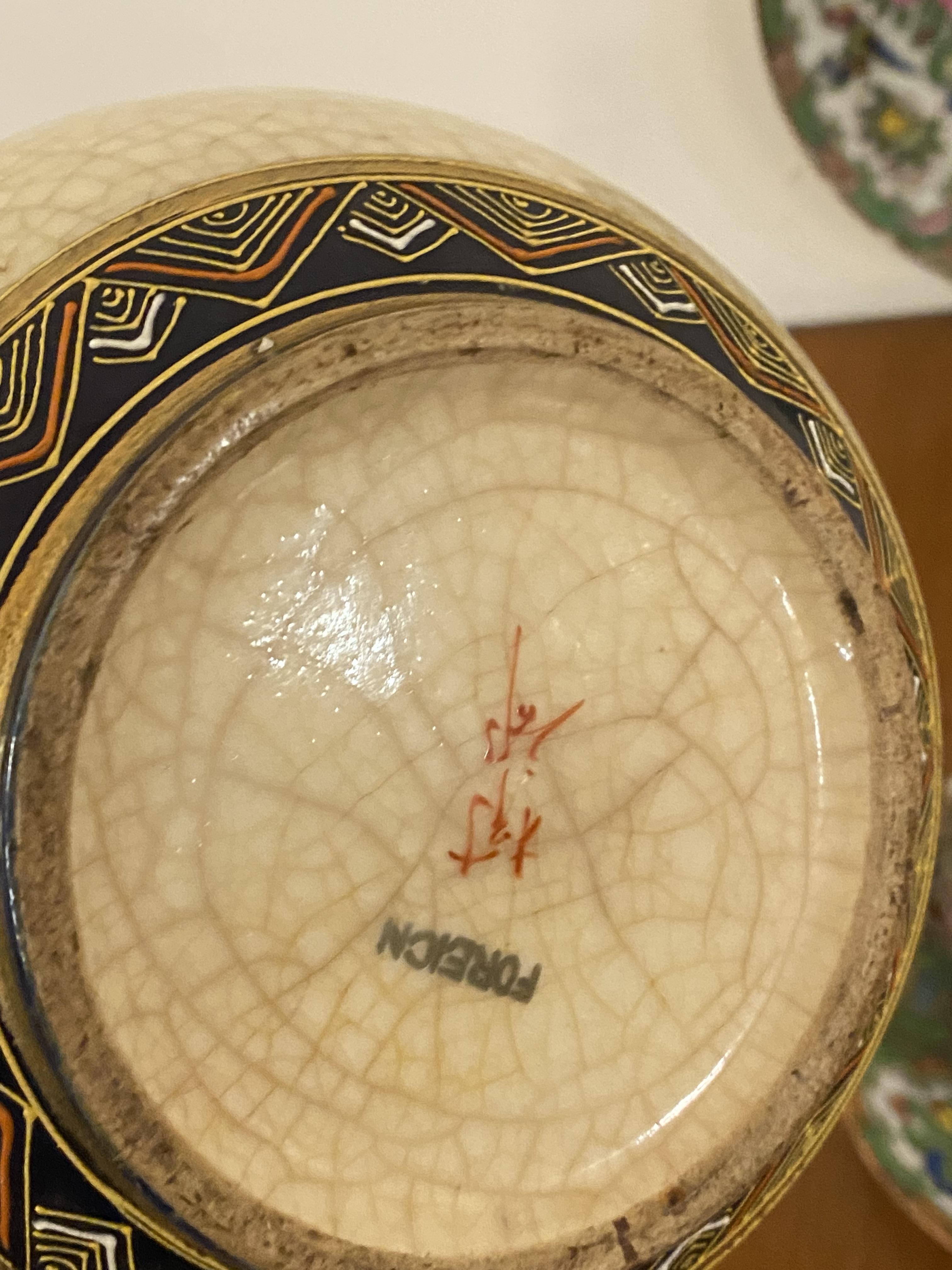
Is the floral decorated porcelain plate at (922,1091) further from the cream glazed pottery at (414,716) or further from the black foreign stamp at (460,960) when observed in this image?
the black foreign stamp at (460,960)

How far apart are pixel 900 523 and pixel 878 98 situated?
1.17ft

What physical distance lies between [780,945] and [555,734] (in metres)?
0.15

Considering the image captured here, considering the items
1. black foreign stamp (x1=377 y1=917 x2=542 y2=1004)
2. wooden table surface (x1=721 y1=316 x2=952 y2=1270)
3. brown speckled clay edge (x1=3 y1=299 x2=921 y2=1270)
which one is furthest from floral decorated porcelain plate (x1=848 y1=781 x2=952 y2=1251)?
black foreign stamp (x1=377 y1=917 x2=542 y2=1004)

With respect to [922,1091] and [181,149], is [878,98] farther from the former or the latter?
[922,1091]

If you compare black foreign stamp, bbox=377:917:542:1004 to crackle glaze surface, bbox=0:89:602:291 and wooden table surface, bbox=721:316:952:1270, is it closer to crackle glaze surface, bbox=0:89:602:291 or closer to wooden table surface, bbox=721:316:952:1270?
crackle glaze surface, bbox=0:89:602:291

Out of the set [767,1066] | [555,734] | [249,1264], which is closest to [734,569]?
[555,734]

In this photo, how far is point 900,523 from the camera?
37.2 inches

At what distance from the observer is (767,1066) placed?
0.47 meters

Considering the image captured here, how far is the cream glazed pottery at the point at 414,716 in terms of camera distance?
0.37 m

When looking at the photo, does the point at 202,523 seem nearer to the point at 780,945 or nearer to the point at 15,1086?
the point at 15,1086

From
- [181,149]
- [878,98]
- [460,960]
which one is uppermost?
[878,98]

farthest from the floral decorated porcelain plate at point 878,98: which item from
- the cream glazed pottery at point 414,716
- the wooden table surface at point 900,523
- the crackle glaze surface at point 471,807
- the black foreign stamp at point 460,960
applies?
the black foreign stamp at point 460,960
